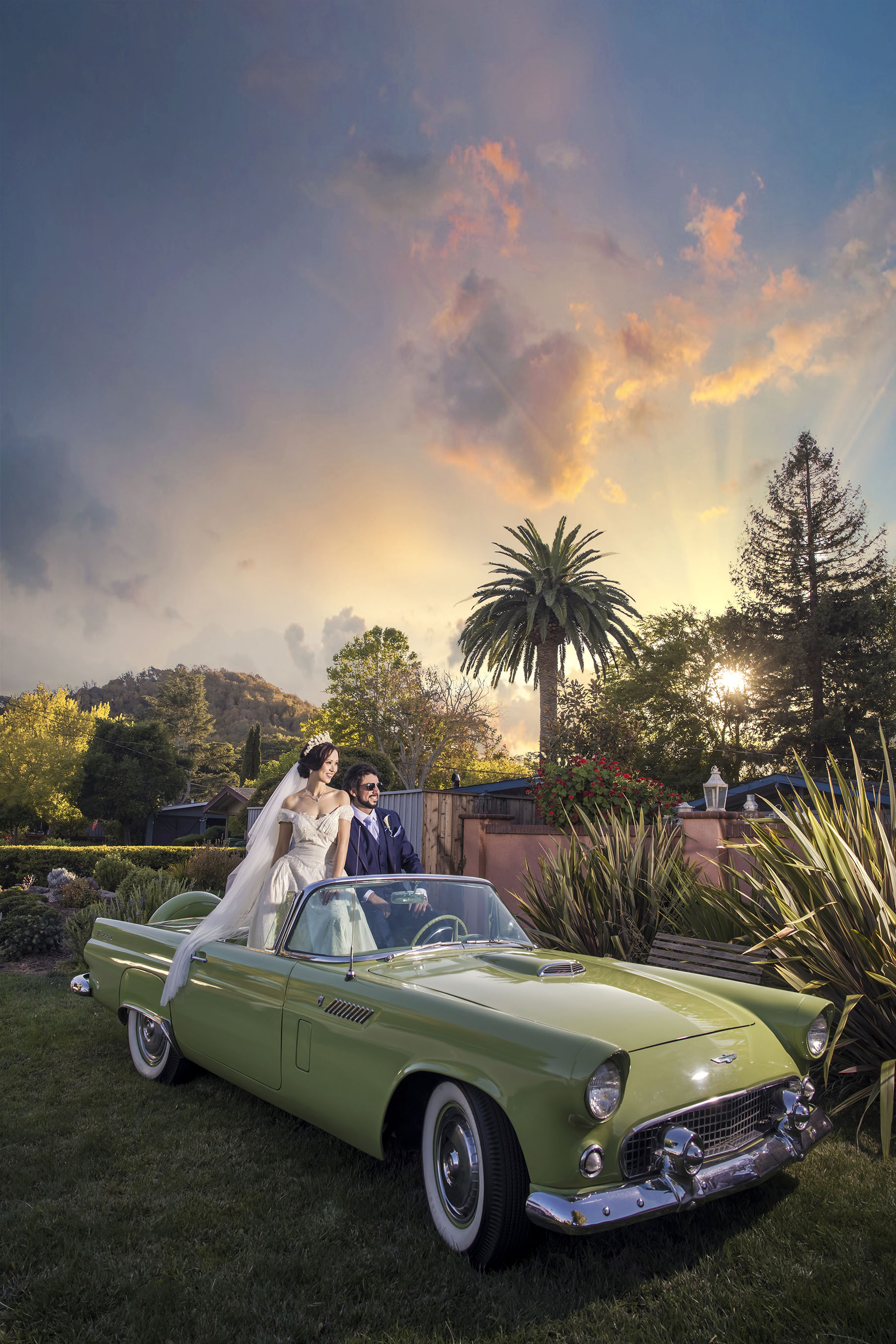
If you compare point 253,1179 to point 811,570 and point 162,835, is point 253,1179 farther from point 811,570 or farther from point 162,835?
point 162,835

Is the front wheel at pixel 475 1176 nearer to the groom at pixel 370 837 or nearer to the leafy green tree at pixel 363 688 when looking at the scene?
the groom at pixel 370 837

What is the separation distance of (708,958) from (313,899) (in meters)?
2.56

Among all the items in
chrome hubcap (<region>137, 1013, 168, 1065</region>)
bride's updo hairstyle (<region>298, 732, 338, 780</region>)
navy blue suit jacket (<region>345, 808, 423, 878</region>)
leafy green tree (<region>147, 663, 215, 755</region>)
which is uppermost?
A: leafy green tree (<region>147, 663, 215, 755</region>)

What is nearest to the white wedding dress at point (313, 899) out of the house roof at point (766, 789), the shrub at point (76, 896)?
the shrub at point (76, 896)

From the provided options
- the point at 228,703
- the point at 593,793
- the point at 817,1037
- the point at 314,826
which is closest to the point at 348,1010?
the point at 817,1037

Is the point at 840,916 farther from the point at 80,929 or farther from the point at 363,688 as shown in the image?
the point at 363,688

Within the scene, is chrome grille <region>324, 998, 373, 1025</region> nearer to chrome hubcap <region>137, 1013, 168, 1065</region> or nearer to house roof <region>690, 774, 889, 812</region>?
chrome hubcap <region>137, 1013, 168, 1065</region>

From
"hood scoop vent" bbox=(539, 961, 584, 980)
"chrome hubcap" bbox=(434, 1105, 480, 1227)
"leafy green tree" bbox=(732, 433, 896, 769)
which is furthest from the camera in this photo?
"leafy green tree" bbox=(732, 433, 896, 769)

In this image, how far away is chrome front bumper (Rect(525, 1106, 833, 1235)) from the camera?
237 cm

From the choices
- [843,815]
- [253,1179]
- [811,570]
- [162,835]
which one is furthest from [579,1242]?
[162,835]

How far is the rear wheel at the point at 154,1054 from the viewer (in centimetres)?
472

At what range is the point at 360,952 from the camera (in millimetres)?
3727

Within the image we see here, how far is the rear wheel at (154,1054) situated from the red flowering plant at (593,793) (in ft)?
17.4

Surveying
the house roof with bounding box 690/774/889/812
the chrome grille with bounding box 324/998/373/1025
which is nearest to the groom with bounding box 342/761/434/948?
the chrome grille with bounding box 324/998/373/1025
